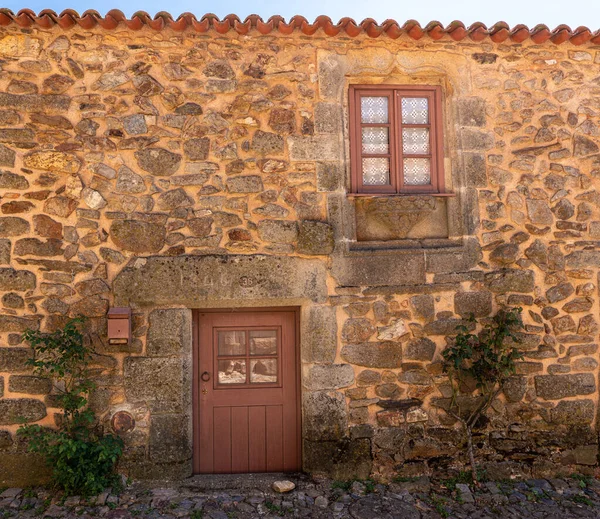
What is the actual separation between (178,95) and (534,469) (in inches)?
165

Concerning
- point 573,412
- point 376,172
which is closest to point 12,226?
point 376,172

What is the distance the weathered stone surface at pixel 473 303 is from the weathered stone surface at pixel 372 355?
0.64 metres

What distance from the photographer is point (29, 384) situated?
4.20 m

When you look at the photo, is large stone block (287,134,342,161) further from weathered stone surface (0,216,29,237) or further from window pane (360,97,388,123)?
weathered stone surface (0,216,29,237)

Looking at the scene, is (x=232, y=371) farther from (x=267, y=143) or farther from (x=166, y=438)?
(x=267, y=143)

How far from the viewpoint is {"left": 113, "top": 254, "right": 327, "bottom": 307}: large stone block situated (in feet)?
14.1

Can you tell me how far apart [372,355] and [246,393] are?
1.08 meters

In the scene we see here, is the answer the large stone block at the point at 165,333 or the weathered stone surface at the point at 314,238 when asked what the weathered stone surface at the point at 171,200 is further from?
the weathered stone surface at the point at 314,238

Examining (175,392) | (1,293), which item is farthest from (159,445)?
(1,293)

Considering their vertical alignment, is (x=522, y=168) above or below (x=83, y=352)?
above

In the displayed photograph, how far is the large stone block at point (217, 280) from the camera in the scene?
14.1 feet

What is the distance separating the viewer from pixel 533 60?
4684 mm

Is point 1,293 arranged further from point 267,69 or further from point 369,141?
point 369,141

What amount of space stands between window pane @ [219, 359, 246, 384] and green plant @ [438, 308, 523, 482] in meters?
1.63
